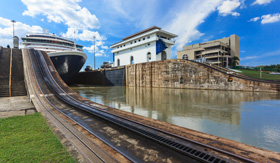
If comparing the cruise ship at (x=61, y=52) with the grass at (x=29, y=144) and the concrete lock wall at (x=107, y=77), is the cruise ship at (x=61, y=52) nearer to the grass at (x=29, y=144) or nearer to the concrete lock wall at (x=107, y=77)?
the concrete lock wall at (x=107, y=77)

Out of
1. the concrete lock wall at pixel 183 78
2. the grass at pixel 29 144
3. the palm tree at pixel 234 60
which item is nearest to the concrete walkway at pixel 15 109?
the grass at pixel 29 144

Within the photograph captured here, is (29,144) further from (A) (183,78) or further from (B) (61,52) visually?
(B) (61,52)

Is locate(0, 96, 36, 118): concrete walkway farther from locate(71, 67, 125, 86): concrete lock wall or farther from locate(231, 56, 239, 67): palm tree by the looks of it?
locate(231, 56, 239, 67): palm tree

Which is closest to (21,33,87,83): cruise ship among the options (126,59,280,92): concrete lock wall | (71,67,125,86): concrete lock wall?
(71,67,125,86): concrete lock wall

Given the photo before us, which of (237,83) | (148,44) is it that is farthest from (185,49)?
(237,83)

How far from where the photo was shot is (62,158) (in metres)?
2.97

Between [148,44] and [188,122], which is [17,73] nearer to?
[188,122]

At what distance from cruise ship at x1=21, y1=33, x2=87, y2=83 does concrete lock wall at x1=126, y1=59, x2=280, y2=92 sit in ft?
37.3

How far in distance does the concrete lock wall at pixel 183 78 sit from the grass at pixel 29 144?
66.7 ft

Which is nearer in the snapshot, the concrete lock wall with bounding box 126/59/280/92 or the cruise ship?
the concrete lock wall with bounding box 126/59/280/92

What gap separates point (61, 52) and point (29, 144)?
23.8 m

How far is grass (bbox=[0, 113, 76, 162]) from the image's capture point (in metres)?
2.94

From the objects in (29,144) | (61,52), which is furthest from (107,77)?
(29,144)

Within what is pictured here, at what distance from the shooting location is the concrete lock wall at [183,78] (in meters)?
17.2
